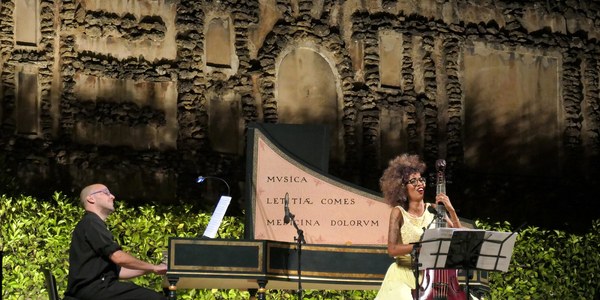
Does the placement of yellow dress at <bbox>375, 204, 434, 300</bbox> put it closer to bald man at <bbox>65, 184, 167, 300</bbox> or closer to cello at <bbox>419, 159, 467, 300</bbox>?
cello at <bbox>419, 159, 467, 300</bbox>

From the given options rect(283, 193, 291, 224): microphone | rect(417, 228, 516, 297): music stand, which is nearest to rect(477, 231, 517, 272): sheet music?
rect(417, 228, 516, 297): music stand

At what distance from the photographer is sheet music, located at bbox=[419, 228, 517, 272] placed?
8.59 metres

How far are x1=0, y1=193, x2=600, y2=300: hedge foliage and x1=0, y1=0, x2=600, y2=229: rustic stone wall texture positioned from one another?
134cm

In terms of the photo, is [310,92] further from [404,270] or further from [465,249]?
[465,249]

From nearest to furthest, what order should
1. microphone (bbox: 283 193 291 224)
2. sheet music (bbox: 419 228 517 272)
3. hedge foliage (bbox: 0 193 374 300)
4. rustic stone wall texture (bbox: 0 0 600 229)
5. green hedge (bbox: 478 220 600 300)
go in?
1. sheet music (bbox: 419 228 517 272)
2. microphone (bbox: 283 193 291 224)
3. hedge foliage (bbox: 0 193 374 300)
4. green hedge (bbox: 478 220 600 300)
5. rustic stone wall texture (bbox: 0 0 600 229)

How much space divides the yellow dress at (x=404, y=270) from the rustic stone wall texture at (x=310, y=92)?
5508 mm

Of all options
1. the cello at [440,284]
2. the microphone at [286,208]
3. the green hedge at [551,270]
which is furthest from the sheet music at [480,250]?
the green hedge at [551,270]

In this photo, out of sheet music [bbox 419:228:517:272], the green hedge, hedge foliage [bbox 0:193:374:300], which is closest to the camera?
sheet music [bbox 419:228:517:272]

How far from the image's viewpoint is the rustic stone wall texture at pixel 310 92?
1462cm

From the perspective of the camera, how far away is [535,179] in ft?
56.6

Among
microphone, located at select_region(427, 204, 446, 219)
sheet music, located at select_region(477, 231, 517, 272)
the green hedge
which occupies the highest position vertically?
microphone, located at select_region(427, 204, 446, 219)

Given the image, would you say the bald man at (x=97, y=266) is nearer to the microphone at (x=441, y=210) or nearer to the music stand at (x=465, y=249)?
the music stand at (x=465, y=249)

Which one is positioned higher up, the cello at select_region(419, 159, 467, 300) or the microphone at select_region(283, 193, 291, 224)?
the microphone at select_region(283, 193, 291, 224)

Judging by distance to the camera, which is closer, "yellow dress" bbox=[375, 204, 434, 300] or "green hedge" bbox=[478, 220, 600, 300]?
"yellow dress" bbox=[375, 204, 434, 300]
